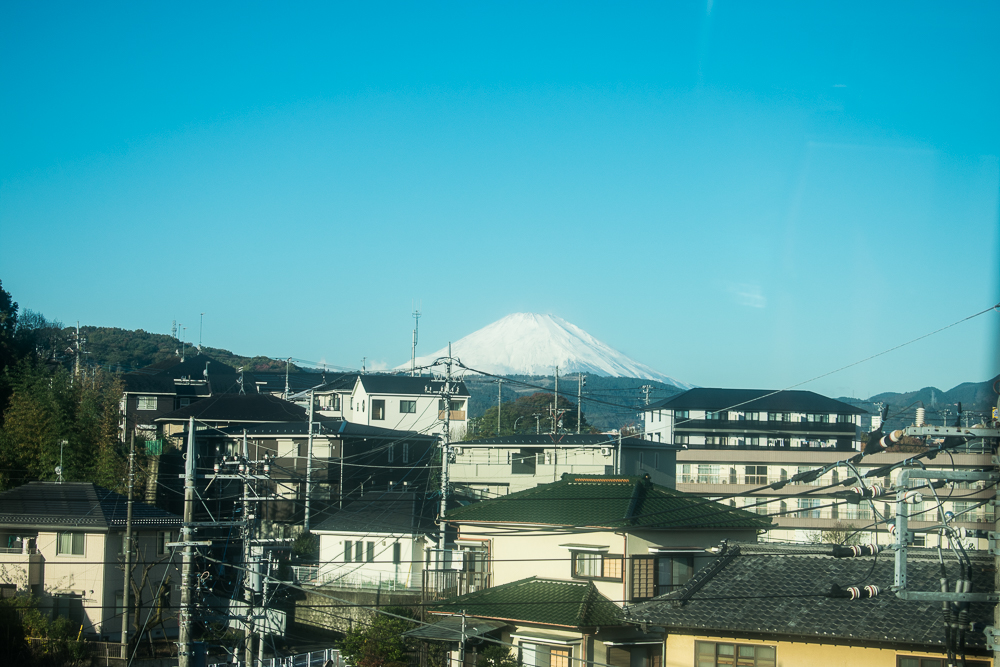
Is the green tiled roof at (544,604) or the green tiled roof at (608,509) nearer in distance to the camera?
the green tiled roof at (544,604)

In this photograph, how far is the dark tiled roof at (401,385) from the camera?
151 feet

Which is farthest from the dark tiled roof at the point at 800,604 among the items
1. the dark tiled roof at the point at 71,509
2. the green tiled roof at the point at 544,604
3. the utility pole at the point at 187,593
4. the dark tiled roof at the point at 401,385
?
the dark tiled roof at the point at 401,385

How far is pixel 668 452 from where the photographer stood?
34.7 meters

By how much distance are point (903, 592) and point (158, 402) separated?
40.6 meters

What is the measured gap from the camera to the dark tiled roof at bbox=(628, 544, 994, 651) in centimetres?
1139

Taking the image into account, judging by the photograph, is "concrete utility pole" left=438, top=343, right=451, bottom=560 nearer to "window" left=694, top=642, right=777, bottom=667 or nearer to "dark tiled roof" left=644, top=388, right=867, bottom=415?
"window" left=694, top=642, right=777, bottom=667

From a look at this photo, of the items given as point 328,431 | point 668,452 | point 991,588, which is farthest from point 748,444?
point 991,588

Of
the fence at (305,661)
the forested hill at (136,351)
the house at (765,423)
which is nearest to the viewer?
the fence at (305,661)

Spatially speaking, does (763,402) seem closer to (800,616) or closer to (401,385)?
(401,385)

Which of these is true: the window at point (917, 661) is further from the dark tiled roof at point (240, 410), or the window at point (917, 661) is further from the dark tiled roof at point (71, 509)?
the dark tiled roof at point (240, 410)

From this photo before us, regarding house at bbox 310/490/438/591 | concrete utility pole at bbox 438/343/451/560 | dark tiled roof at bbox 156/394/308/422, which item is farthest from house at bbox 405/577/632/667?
dark tiled roof at bbox 156/394/308/422

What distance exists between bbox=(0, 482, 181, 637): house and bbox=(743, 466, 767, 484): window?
77.6ft

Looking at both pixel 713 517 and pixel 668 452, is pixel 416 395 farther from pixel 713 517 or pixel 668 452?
pixel 713 517

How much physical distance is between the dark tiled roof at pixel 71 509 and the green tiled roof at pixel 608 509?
871cm
